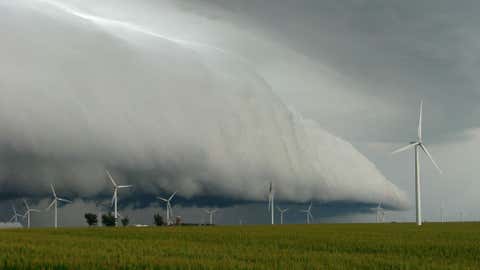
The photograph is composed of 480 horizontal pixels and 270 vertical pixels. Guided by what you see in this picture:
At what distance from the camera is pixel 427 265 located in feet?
121

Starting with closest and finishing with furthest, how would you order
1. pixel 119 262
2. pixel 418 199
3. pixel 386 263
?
pixel 119 262, pixel 386 263, pixel 418 199

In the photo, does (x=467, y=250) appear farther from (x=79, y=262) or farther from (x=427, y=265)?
(x=79, y=262)

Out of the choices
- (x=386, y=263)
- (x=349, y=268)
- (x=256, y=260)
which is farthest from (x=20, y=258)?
(x=386, y=263)

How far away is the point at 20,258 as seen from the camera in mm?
37812

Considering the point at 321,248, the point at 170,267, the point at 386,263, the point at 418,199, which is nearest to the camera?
the point at 170,267

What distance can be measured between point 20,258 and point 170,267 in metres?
10.6

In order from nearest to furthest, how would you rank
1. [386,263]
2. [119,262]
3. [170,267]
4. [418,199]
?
[170,267] → [119,262] → [386,263] → [418,199]

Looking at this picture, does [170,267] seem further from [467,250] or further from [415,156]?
[415,156]

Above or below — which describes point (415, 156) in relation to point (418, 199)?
above

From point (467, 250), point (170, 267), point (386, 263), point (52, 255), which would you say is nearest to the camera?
point (170, 267)

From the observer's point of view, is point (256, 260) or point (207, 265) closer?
point (207, 265)

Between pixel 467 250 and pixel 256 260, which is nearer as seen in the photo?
pixel 256 260

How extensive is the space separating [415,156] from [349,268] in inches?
4862

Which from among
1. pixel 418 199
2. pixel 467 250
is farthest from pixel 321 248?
pixel 418 199
